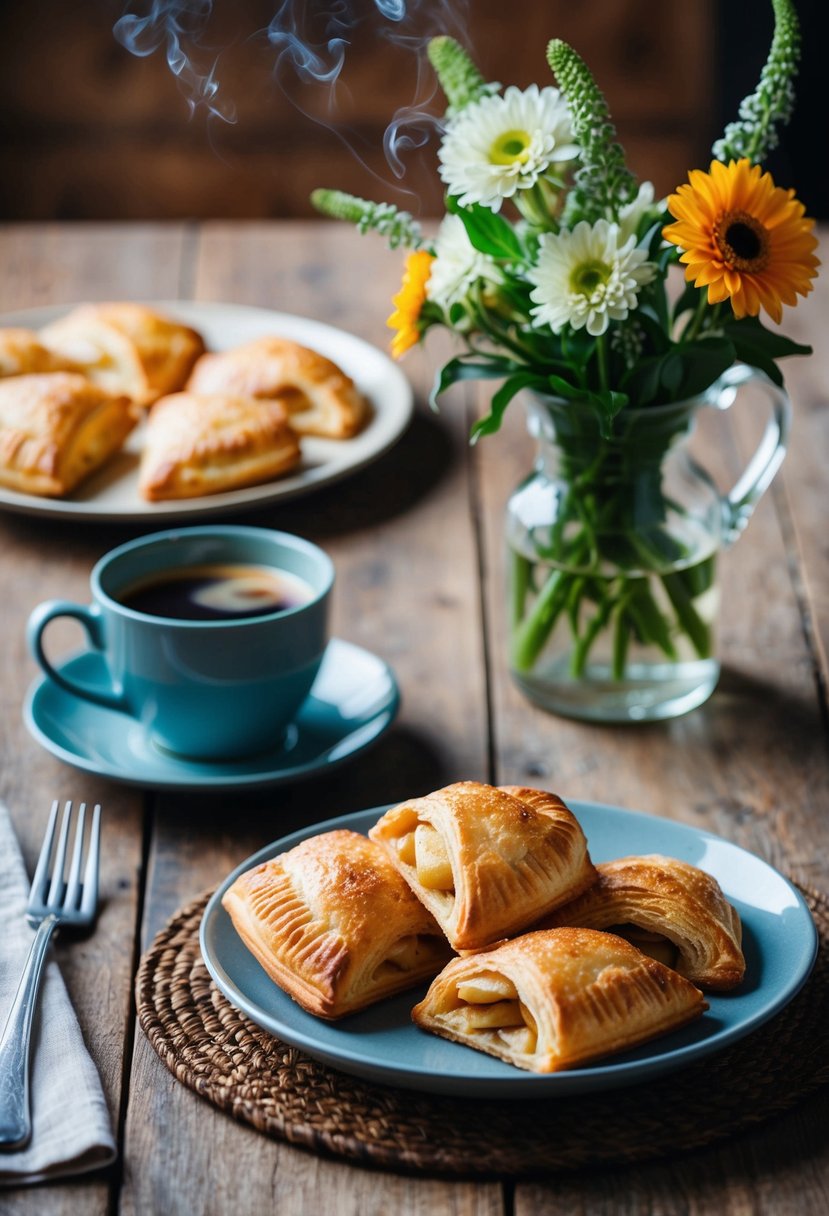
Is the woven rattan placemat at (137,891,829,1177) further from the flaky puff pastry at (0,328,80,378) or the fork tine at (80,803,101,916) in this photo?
the flaky puff pastry at (0,328,80,378)

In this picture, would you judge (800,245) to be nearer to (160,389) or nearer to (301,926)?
(301,926)

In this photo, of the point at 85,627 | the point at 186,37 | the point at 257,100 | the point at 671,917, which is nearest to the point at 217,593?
the point at 85,627

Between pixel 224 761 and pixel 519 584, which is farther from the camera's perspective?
pixel 519 584

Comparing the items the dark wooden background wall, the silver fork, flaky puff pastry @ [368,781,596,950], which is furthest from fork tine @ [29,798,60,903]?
the dark wooden background wall

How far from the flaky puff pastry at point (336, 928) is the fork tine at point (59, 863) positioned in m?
0.18

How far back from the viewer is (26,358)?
1.92 meters

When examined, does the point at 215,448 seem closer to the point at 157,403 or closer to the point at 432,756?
the point at 157,403

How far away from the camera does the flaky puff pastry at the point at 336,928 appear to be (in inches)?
35.4

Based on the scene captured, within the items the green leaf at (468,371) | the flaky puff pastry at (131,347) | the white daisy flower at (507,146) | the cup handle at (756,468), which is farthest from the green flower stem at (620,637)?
the flaky puff pastry at (131,347)

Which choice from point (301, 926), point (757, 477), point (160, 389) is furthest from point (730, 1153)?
point (160, 389)

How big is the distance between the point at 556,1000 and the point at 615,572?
0.59m

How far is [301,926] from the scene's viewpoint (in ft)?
3.03

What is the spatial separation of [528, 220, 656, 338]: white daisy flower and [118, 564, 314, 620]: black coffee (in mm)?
350

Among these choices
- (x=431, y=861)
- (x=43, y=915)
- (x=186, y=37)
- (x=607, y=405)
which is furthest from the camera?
(x=186, y=37)
